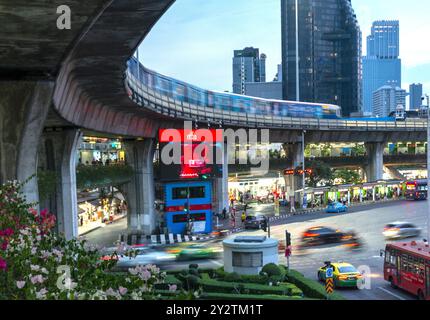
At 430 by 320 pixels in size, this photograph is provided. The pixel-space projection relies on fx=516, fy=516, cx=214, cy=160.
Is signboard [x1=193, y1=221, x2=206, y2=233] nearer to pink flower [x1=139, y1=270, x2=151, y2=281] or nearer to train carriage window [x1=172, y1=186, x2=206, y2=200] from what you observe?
train carriage window [x1=172, y1=186, x2=206, y2=200]

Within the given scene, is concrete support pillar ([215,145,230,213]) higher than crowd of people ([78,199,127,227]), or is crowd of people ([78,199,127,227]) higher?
concrete support pillar ([215,145,230,213])

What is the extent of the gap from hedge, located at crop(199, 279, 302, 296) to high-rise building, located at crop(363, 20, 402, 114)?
136 metres

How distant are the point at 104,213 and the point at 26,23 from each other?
1905 inches

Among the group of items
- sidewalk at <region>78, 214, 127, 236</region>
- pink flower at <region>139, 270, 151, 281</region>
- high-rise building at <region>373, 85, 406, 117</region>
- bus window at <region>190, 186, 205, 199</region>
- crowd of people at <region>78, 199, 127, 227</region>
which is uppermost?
high-rise building at <region>373, 85, 406, 117</region>

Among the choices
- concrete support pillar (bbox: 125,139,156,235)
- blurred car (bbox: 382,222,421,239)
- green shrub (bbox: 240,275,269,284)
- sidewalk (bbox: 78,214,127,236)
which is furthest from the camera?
sidewalk (bbox: 78,214,127,236)

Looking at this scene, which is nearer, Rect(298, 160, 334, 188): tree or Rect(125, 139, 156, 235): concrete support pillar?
Rect(125, 139, 156, 235): concrete support pillar

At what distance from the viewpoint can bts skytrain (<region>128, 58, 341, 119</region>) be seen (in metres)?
43.2

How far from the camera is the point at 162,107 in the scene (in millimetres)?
39062

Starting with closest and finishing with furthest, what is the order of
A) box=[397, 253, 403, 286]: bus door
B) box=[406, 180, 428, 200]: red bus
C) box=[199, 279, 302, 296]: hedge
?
box=[199, 279, 302, 296]: hedge, box=[397, 253, 403, 286]: bus door, box=[406, 180, 428, 200]: red bus

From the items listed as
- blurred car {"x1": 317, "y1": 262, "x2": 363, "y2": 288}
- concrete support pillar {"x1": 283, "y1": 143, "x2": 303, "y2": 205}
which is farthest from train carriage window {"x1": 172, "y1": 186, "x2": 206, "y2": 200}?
blurred car {"x1": 317, "y1": 262, "x2": 363, "y2": 288}

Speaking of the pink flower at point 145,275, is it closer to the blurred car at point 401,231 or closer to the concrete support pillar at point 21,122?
the concrete support pillar at point 21,122

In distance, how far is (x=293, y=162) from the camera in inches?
2586

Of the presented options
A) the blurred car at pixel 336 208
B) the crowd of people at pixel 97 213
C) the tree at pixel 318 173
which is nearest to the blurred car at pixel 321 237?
the blurred car at pixel 336 208
